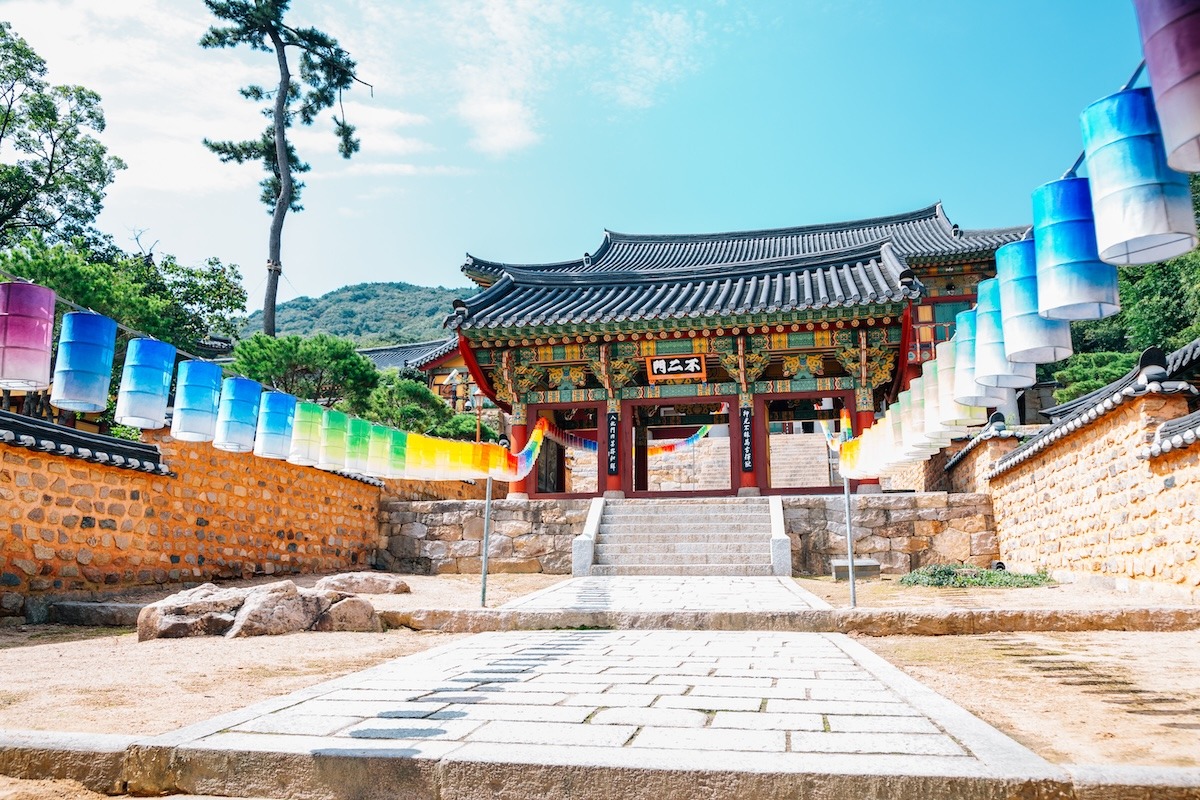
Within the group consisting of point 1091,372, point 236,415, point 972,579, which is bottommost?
point 972,579

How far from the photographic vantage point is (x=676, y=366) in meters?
15.8

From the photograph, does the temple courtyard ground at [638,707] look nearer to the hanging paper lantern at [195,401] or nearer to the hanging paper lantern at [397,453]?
the hanging paper lantern at [195,401]

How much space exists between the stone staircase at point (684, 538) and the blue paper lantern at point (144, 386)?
24.7 ft

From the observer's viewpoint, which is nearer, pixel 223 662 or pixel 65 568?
pixel 223 662

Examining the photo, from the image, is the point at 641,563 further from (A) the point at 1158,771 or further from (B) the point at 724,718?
(A) the point at 1158,771

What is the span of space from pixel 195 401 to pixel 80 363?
1577mm

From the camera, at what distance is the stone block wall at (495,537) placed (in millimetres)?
13859

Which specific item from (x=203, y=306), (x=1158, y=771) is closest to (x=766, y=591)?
(x=1158, y=771)

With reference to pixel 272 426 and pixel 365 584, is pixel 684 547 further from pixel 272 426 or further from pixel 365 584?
pixel 272 426

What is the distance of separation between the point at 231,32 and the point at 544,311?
19.3 meters

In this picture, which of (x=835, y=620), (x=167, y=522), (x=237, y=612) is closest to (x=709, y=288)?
(x=835, y=620)

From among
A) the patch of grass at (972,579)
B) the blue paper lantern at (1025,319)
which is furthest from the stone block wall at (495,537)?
the blue paper lantern at (1025,319)

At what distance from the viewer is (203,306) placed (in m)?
24.9

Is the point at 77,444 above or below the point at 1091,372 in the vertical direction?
below
